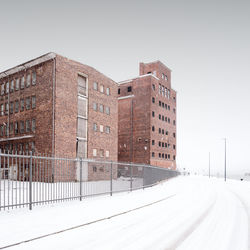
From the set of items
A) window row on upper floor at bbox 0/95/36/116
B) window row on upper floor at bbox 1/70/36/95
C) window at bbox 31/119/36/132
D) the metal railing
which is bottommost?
the metal railing

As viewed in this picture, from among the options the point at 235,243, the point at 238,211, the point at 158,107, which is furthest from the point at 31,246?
the point at 158,107

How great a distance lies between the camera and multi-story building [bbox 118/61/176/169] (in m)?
50.8

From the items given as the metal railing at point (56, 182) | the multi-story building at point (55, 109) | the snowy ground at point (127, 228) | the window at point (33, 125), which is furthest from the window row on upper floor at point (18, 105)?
the snowy ground at point (127, 228)

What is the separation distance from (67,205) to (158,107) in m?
44.3

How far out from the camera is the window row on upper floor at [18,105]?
32.1 meters

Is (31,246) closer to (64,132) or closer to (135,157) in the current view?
(64,132)

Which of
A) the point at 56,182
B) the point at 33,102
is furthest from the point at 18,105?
the point at 56,182

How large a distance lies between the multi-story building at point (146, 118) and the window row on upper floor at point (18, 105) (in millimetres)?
24781

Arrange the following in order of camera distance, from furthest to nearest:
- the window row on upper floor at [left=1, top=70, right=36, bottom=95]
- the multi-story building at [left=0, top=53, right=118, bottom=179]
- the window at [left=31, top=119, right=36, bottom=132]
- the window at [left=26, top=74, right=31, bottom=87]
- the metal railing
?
the window at [left=26, top=74, right=31, bottom=87]
the window row on upper floor at [left=1, top=70, right=36, bottom=95]
the window at [left=31, top=119, right=36, bottom=132]
the multi-story building at [left=0, top=53, right=118, bottom=179]
the metal railing

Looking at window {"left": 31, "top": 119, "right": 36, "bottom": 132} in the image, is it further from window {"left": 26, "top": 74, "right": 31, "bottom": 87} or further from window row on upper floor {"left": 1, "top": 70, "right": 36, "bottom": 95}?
window {"left": 26, "top": 74, "right": 31, "bottom": 87}

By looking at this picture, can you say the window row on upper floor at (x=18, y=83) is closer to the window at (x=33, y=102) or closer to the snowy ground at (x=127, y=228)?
the window at (x=33, y=102)

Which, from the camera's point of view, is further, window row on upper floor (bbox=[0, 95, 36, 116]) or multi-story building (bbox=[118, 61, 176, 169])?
multi-story building (bbox=[118, 61, 176, 169])

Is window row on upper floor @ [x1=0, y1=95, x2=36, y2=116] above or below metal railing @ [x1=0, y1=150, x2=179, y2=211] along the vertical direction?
above

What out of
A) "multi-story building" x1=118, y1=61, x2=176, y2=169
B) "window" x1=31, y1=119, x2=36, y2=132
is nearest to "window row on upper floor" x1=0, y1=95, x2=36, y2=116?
"window" x1=31, y1=119, x2=36, y2=132
